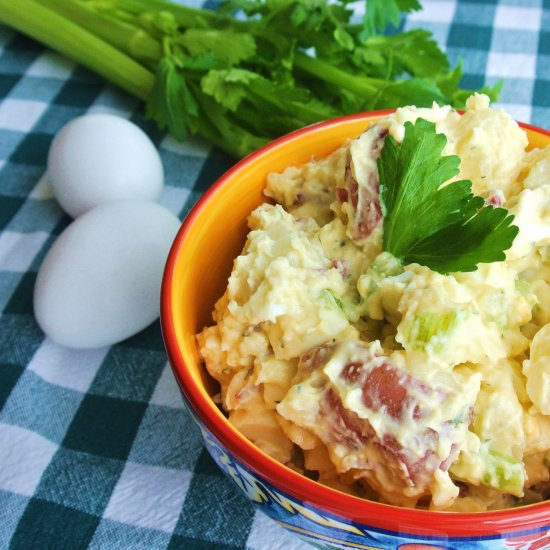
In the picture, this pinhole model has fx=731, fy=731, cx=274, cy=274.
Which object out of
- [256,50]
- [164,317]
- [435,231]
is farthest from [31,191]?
[435,231]

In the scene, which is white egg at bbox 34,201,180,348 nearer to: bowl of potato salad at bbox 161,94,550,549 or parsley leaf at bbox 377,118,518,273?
bowl of potato salad at bbox 161,94,550,549

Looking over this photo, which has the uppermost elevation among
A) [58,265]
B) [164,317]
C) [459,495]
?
[164,317]

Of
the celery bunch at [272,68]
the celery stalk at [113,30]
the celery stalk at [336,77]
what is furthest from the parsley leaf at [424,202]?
the celery stalk at [113,30]

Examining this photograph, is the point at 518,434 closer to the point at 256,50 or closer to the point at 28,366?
the point at 28,366

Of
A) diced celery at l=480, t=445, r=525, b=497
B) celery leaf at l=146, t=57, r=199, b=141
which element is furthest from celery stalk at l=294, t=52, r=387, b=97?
diced celery at l=480, t=445, r=525, b=497

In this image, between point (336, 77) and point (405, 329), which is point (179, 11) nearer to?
point (336, 77)

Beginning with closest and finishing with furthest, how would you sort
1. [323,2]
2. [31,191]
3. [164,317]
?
1. [164,317]
2. [323,2]
3. [31,191]
